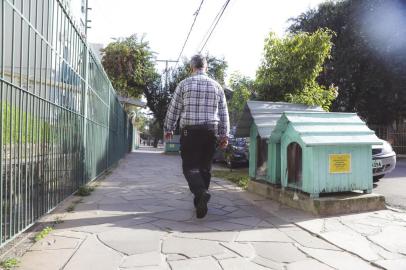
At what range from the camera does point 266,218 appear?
5.08 metres

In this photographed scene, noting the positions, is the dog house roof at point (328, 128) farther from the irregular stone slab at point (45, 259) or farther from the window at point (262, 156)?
the irregular stone slab at point (45, 259)

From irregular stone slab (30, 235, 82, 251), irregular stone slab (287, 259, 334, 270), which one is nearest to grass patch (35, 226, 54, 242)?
irregular stone slab (30, 235, 82, 251)

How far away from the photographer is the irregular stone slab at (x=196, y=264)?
326 cm

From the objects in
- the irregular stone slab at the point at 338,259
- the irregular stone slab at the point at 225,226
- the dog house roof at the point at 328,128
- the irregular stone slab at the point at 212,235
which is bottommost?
the irregular stone slab at the point at 338,259

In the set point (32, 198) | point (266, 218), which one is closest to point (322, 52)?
point (266, 218)

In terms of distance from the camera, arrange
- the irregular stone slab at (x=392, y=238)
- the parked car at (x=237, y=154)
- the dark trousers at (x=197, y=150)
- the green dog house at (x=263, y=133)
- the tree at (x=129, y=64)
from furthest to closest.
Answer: the tree at (x=129, y=64) < the parked car at (x=237, y=154) < the green dog house at (x=263, y=133) < the dark trousers at (x=197, y=150) < the irregular stone slab at (x=392, y=238)

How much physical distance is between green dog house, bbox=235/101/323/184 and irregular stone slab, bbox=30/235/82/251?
3.39 meters

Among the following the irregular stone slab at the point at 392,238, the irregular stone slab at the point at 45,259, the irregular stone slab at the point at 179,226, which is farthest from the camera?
the irregular stone slab at the point at 179,226

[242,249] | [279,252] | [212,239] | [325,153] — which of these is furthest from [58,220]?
[325,153]

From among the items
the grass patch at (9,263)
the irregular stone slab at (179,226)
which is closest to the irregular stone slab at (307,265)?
the irregular stone slab at (179,226)

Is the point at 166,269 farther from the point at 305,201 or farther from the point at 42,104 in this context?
the point at 305,201

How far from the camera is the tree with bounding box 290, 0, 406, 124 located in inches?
902

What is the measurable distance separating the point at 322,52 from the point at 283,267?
701cm

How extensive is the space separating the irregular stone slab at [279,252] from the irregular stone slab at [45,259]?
5.24ft
